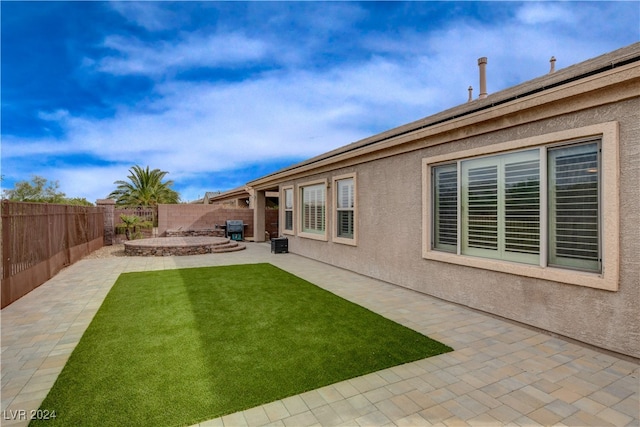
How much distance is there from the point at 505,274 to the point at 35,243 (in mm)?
10916

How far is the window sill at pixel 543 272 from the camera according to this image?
3904 mm

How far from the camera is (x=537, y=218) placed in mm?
4707

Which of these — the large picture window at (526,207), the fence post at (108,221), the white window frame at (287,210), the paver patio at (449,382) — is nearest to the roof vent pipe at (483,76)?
the large picture window at (526,207)

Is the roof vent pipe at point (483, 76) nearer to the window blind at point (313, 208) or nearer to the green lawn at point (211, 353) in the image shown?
the window blind at point (313, 208)

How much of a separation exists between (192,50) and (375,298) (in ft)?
40.7

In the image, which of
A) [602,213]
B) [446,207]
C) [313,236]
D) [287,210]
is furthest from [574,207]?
[287,210]

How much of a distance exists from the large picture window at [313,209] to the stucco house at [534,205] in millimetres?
3396

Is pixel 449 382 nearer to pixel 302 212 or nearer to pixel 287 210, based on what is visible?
pixel 302 212

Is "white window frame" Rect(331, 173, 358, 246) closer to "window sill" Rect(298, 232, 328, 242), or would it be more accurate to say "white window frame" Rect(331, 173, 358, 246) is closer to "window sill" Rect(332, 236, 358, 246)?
"window sill" Rect(332, 236, 358, 246)

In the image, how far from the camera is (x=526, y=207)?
15.9 feet

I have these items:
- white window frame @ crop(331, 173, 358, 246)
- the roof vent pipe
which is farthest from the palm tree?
the roof vent pipe

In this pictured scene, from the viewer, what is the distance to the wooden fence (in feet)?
21.2

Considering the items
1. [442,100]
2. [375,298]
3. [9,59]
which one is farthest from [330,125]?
[375,298]

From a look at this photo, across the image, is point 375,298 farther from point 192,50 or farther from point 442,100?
point 442,100
